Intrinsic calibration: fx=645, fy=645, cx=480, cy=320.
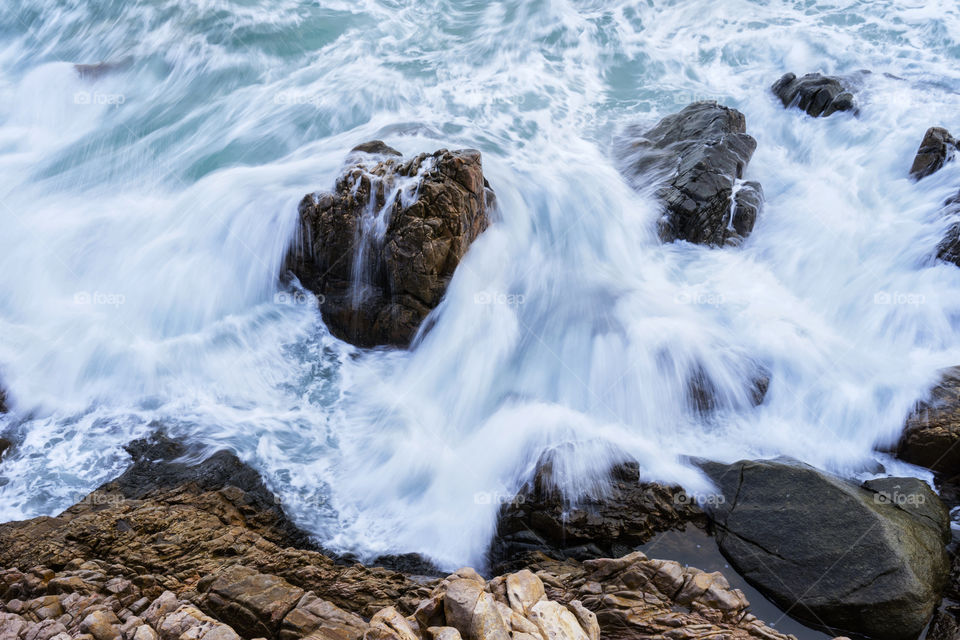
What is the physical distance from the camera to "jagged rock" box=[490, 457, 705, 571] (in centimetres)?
704

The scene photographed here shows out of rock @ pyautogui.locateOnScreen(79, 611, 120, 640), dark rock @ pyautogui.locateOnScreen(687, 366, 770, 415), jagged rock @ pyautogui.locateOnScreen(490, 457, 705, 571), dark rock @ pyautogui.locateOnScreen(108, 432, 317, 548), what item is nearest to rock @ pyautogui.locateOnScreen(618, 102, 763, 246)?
dark rock @ pyautogui.locateOnScreen(687, 366, 770, 415)

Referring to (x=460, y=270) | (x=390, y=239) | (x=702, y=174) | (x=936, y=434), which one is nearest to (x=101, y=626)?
(x=390, y=239)

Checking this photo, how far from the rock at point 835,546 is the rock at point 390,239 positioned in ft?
15.9

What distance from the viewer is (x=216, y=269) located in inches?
421

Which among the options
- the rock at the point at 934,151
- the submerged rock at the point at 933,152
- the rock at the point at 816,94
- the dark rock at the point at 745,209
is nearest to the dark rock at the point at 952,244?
the submerged rock at the point at 933,152

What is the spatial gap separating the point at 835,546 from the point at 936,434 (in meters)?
2.42

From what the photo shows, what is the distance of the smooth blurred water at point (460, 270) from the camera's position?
830 centimetres

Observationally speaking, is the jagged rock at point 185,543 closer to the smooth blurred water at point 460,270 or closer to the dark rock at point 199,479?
the dark rock at point 199,479

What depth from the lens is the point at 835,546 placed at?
6.51 meters

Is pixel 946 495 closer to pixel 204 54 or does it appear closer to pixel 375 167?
pixel 375 167

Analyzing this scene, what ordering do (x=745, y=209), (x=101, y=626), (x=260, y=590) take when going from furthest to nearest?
(x=745, y=209), (x=260, y=590), (x=101, y=626)

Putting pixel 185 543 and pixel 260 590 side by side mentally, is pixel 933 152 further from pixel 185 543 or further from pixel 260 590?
pixel 185 543

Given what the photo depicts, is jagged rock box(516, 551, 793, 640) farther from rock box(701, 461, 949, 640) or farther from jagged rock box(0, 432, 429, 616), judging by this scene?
jagged rock box(0, 432, 429, 616)

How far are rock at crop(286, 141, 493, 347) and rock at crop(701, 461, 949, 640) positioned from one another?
15.9 feet
